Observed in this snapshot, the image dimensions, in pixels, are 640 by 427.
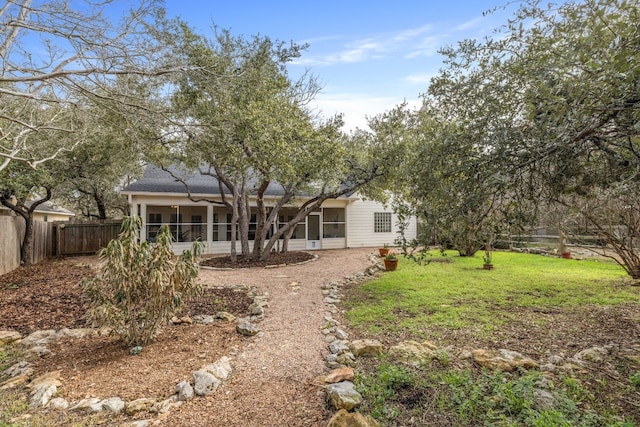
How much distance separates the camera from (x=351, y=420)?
2424 mm

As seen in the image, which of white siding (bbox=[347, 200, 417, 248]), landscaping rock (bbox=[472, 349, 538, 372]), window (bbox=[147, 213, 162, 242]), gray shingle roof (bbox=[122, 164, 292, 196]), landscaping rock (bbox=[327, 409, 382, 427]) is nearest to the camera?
landscaping rock (bbox=[327, 409, 382, 427])

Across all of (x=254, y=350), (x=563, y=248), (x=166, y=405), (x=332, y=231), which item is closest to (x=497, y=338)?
(x=254, y=350)

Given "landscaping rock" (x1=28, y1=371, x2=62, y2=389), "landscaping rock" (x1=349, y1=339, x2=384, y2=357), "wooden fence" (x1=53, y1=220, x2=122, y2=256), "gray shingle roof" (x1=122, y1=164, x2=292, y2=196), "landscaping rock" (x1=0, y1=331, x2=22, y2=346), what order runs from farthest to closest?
"wooden fence" (x1=53, y1=220, x2=122, y2=256)
"gray shingle roof" (x1=122, y1=164, x2=292, y2=196)
"landscaping rock" (x1=0, y1=331, x2=22, y2=346)
"landscaping rock" (x1=349, y1=339, x2=384, y2=357)
"landscaping rock" (x1=28, y1=371, x2=62, y2=389)

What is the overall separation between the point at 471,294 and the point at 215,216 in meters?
11.3

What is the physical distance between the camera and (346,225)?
17062mm

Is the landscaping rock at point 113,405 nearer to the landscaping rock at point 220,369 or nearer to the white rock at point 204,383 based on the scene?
the white rock at point 204,383

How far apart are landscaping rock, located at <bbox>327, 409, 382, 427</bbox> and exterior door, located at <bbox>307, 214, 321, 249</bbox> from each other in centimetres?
1372

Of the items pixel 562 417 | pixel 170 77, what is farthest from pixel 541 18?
pixel 170 77

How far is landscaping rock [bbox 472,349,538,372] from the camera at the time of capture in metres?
3.37

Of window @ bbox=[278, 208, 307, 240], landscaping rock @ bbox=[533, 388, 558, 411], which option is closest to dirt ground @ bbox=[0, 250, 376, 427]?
landscaping rock @ bbox=[533, 388, 558, 411]

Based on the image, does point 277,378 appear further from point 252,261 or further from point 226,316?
point 252,261

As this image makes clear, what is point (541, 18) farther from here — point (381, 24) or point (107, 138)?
point (107, 138)

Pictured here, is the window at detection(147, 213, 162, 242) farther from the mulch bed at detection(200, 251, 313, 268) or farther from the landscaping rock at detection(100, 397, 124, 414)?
the landscaping rock at detection(100, 397, 124, 414)

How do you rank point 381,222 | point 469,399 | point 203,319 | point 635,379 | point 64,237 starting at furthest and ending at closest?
point 381,222 < point 64,237 < point 203,319 < point 635,379 < point 469,399
